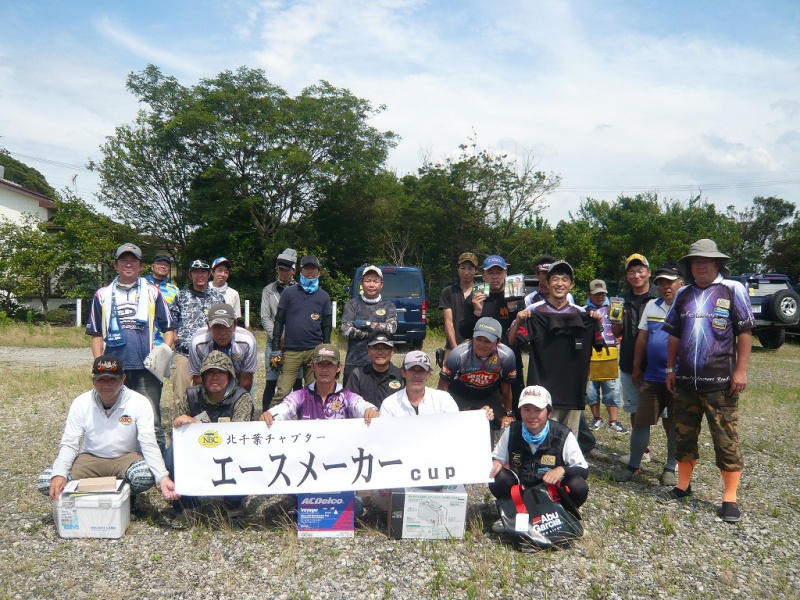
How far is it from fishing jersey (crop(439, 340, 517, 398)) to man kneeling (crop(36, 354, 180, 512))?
2.35 meters

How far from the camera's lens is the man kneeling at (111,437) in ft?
12.8

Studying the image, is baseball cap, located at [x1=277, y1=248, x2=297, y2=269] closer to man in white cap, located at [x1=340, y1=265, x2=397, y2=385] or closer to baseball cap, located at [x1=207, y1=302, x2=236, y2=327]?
man in white cap, located at [x1=340, y1=265, x2=397, y2=385]

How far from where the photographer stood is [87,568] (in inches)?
133

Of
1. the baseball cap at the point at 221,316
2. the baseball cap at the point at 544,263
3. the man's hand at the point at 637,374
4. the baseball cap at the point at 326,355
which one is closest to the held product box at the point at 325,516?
the baseball cap at the point at 326,355

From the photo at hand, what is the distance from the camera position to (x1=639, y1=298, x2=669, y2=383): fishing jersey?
491 centimetres

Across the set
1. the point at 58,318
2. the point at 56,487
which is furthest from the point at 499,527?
the point at 58,318

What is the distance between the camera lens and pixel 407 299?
12.4 metres

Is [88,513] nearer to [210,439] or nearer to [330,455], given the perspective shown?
[210,439]

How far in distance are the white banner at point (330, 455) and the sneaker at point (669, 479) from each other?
1883 millimetres

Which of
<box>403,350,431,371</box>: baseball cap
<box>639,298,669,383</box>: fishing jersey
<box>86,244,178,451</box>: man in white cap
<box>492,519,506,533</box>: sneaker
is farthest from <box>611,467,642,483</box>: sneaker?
<box>86,244,178,451</box>: man in white cap

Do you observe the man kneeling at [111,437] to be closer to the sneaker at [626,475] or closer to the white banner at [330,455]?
the white banner at [330,455]

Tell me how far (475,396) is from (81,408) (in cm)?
302

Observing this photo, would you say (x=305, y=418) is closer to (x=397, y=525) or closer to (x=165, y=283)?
(x=397, y=525)

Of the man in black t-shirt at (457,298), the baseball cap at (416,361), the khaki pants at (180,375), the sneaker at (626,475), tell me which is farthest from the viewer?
the man in black t-shirt at (457,298)
